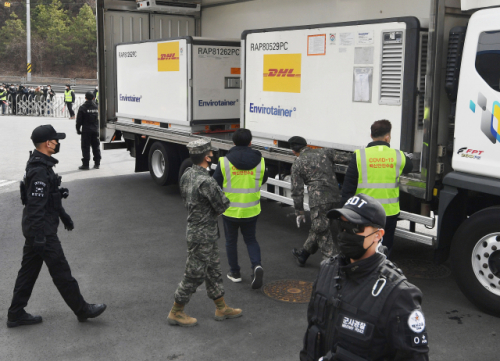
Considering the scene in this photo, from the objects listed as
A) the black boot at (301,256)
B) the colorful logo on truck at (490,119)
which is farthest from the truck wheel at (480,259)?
the black boot at (301,256)

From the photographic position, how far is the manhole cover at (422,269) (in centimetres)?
669

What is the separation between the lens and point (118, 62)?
12.1m

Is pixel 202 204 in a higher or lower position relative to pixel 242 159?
lower

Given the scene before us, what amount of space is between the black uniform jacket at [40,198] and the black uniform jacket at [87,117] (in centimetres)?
897

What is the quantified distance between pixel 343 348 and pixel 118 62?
10.8 metres

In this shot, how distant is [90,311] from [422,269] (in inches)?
153

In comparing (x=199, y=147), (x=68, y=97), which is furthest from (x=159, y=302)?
(x=68, y=97)

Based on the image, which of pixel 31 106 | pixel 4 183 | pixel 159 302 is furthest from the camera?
pixel 31 106

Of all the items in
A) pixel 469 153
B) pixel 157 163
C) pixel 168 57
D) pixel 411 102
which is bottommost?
pixel 157 163

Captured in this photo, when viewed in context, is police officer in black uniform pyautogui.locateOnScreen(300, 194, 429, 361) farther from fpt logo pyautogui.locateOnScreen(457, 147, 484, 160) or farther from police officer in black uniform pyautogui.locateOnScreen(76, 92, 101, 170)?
police officer in black uniform pyautogui.locateOnScreen(76, 92, 101, 170)

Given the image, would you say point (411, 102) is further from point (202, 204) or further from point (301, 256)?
point (202, 204)

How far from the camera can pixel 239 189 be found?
6.12m

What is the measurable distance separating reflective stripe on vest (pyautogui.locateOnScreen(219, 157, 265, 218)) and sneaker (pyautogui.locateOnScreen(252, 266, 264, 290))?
1.89 feet

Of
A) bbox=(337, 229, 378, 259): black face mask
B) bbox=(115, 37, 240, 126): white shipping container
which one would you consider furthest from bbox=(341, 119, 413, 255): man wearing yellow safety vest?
bbox=(115, 37, 240, 126): white shipping container
